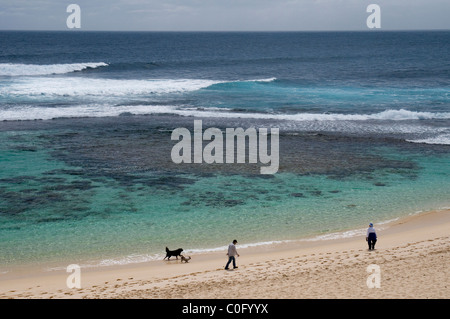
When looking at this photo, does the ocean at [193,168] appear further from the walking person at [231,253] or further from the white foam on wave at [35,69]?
the white foam on wave at [35,69]

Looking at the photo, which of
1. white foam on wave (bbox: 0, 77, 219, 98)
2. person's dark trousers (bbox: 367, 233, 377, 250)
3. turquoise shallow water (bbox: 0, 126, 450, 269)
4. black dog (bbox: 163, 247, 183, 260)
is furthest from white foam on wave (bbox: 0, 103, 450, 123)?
black dog (bbox: 163, 247, 183, 260)

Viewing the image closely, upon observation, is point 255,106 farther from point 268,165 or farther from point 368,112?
point 268,165

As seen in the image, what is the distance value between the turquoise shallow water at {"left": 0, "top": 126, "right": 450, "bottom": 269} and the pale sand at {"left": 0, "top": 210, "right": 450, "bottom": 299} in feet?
3.76

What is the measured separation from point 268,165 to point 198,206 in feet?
21.4

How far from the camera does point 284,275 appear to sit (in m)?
13.9

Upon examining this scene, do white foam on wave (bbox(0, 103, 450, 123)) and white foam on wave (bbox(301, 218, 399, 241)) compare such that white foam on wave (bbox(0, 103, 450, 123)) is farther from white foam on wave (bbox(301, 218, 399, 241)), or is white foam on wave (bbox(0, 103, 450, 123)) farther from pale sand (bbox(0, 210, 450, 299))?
pale sand (bbox(0, 210, 450, 299))

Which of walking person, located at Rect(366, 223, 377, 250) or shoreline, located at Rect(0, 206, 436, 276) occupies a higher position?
walking person, located at Rect(366, 223, 377, 250)

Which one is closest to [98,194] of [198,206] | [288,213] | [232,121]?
[198,206]

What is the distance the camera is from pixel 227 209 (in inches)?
805

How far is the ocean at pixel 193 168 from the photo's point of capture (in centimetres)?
1814

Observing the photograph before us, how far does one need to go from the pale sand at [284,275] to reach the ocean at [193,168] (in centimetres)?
101

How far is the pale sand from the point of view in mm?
12562

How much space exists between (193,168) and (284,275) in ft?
40.6
